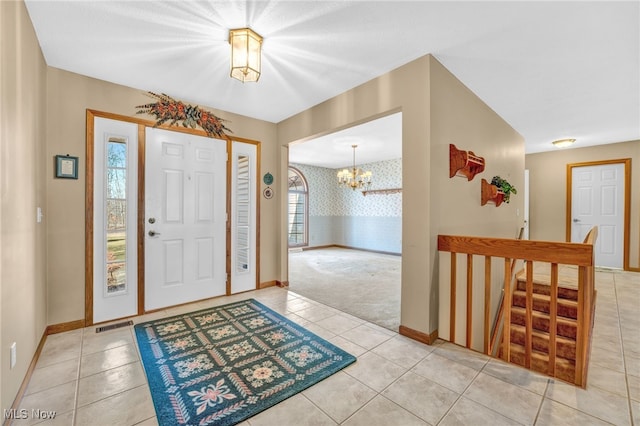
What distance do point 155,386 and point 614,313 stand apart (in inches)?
186

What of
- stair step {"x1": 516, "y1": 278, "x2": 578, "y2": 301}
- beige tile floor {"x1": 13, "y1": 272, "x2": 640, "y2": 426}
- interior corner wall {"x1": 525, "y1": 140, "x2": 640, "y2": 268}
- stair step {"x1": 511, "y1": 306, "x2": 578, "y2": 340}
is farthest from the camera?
interior corner wall {"x1": 525, "y1": 140, "x2": 640, "y2": 268}

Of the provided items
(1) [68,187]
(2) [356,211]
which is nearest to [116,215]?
(1) [68,187]

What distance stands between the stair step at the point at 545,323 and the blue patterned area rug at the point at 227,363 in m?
2.98

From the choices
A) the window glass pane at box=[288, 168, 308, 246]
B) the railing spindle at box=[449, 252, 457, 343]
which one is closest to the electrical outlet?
the railing spindle at box=[449, 252, 457, 343]

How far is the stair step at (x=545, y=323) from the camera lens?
10.9 feet

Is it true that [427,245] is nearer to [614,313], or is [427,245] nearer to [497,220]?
[497,220]

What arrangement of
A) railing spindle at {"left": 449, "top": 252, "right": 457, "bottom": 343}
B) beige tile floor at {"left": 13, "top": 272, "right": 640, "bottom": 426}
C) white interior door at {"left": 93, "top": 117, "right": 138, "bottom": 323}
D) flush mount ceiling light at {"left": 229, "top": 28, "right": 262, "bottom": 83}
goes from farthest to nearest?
white interior door at {"left": 93, "top": 117, "right": 138, "bottom": 323}, railing spindle at {"left": 449, "top": 252, "right": 457, "bottom": 343}, flush mount ceiling light at {"left": 229, "top": 28, "right": 262, "bottom": 83}, beige tile floor at {"left": 13, "top": 272, "right": 640, "bottom": 426}

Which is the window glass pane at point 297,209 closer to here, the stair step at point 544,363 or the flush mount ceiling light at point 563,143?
the stair step at point 544,363

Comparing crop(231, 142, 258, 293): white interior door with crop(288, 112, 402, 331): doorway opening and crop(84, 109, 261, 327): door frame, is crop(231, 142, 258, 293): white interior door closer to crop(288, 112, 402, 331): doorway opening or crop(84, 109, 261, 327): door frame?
crop(84, 109, 261, 327): door frame

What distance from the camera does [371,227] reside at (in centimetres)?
805

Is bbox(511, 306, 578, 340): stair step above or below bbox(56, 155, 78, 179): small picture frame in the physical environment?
below

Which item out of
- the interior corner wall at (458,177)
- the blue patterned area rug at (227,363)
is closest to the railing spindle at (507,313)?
the interior corner wall at (458,177)

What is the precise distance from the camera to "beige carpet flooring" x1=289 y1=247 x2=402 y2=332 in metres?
3.19

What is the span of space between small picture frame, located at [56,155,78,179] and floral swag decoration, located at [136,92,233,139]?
2.60ft
